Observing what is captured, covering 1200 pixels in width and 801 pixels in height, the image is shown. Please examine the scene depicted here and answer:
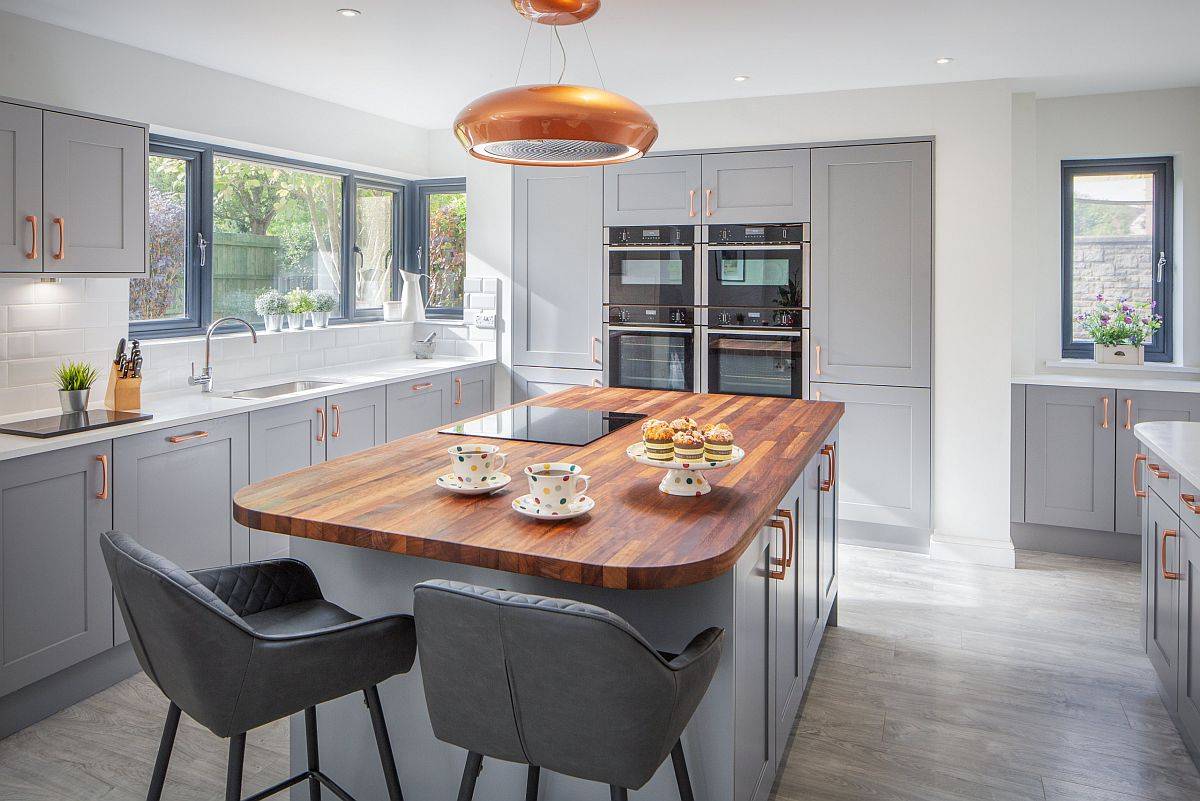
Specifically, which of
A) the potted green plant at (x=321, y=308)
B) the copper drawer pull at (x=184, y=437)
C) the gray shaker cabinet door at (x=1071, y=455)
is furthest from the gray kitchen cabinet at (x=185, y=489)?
the gray shaker cabinet door at (x=1071, y=455)

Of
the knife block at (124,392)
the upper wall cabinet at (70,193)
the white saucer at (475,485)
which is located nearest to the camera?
the white saucer at (475,485)

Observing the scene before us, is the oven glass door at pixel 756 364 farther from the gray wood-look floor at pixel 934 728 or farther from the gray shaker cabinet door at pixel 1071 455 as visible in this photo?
the gray wood-look floor at pixel 934 728

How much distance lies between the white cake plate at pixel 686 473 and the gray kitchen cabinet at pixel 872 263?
2.77 m

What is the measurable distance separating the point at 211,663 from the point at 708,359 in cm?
379

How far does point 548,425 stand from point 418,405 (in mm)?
2032

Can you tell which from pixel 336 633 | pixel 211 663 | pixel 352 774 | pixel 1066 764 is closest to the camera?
pixel 211 663

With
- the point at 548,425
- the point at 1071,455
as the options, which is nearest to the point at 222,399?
the point at 548,425

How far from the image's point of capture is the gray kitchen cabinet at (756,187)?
15.8ft

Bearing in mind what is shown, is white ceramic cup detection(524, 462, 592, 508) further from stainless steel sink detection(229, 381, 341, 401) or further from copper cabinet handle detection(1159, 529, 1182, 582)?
stainless steel sink detection(229, 381, 341, 401)

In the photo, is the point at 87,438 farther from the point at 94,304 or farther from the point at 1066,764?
the point at 1066,764

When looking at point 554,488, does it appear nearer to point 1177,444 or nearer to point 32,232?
point 1177,444

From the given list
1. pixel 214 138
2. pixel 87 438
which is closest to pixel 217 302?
pixel 214 138

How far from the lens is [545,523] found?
1943mm

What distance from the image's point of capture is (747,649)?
2.03m
